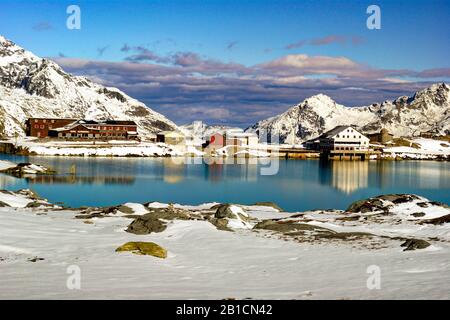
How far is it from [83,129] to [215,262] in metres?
157

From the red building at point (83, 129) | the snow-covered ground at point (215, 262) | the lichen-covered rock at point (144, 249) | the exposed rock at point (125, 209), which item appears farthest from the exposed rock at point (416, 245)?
the red building at point (83, 129)

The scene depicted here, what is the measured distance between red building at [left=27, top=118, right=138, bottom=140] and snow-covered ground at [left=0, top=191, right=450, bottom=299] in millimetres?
143398

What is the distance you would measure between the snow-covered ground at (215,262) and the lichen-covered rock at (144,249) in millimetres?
347

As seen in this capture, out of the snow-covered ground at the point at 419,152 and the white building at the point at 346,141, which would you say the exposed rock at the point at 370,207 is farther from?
the snow-covered ground at the point at 419,152

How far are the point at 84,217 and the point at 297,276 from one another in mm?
18352

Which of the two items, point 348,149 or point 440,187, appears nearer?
point 440,187

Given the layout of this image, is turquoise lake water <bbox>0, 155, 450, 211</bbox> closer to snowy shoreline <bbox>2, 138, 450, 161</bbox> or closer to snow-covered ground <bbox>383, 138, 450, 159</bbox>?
snowy shoreline <bbox>2, 138, 450, 161</bbox>

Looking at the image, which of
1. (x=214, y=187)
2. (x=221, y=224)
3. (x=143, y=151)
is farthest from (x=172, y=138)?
(x=221, y=224)

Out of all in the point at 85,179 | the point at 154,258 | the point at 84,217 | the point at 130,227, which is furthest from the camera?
the point at 85,179

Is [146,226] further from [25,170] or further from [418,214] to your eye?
[25,170]
